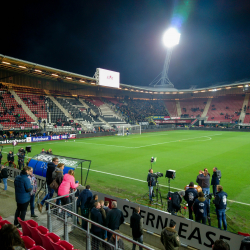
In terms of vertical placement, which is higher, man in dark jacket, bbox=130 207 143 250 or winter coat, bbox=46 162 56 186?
winter coat, bbox=46 162 56 186

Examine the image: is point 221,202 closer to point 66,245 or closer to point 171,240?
point 171,240

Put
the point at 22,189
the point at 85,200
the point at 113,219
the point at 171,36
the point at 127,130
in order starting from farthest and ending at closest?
the point at 171,36, the point at 127,130, the point at 85,200, the point at 22,189, the point at 113,219

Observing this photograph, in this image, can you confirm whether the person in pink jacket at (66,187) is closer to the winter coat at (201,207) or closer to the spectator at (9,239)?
the spectator at (9,239)

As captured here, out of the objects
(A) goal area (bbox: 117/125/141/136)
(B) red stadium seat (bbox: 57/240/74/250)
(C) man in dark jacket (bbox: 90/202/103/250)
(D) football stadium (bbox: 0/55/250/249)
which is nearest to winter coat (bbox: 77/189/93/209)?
(C) man in dark jacket (bbox: 90/202/103/250)

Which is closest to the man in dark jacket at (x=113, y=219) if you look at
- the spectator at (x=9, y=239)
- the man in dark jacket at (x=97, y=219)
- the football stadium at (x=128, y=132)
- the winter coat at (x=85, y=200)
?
the man in dark jacket at (x=97, y=219)

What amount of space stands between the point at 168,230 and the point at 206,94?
77786 mm

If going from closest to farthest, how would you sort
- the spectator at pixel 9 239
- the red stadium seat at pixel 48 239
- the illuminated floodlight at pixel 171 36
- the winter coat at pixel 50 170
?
the spectator at pixel 9 239
the red stadium seat at pixel 48 239
the winter coat at pixel 50 170
the illuminated floodlight at pixel 171 36

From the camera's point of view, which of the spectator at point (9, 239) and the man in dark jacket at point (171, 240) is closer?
the spectator at point (9, 239)

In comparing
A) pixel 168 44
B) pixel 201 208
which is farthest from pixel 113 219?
pixel 168 44

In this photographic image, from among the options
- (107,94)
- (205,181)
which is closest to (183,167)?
(205,181)

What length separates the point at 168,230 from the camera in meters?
3.80

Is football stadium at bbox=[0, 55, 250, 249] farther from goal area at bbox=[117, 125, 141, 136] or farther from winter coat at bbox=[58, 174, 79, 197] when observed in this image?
winter coat at bbox=[58, 174, 79, 197]

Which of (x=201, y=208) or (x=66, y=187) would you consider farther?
(x=66, y=187)

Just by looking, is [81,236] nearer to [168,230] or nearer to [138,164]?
[168,230]
